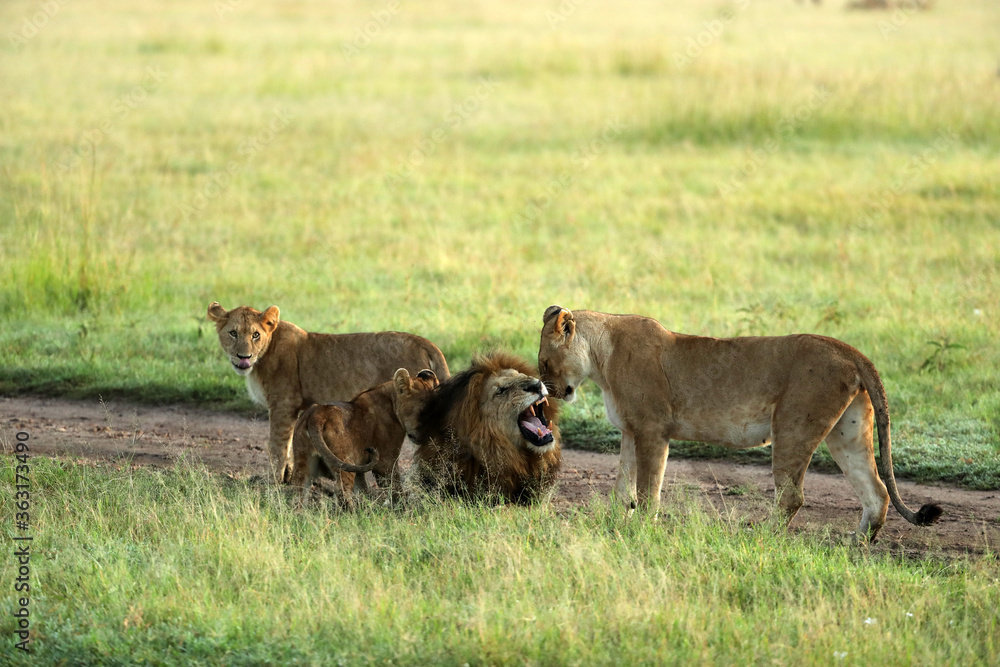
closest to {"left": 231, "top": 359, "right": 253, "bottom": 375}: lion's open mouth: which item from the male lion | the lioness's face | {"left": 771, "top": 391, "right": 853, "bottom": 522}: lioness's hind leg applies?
the male lion

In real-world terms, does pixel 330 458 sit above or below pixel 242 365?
below

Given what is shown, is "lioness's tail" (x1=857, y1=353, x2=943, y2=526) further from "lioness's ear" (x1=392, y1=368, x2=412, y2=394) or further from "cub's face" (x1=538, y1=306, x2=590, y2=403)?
"lioness's ear" (x1=392, y1=368, x2=412, y2=394)

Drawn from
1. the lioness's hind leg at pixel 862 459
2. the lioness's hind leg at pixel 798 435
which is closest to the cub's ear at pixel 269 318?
the lioness's hind leg at pixel 798 435

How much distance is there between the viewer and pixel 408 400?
19.6 ft

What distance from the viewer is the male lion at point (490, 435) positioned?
18.2 ft

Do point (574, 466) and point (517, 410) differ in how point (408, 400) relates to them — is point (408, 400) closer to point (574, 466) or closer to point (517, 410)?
point (517, 410)

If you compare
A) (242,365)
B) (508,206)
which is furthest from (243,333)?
(508,206)

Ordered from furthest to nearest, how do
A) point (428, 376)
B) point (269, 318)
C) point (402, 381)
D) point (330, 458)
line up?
1. point (269, 318)
2. point (428, 376)
3. point (402, 381)
4. point (330, 458)

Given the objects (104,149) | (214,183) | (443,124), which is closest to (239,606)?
(214,183)

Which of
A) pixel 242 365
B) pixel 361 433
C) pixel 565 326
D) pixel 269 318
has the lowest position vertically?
pixel 361 433

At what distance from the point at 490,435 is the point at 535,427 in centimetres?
24

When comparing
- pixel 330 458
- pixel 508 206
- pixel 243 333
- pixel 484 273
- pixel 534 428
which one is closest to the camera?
pixel 534 428

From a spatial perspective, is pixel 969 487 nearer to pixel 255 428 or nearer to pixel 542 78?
pixel 255 428

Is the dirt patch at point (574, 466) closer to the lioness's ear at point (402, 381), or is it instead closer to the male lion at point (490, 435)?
the male lion at point (490, 435)
